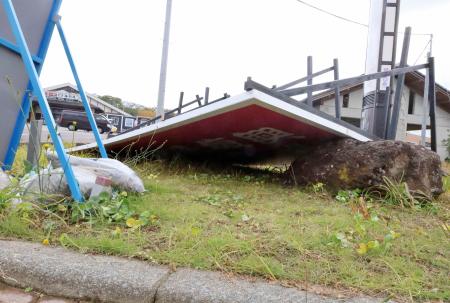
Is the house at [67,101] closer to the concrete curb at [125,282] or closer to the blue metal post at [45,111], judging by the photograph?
the blue metal post at [45,111]

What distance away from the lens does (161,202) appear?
8.73 ft

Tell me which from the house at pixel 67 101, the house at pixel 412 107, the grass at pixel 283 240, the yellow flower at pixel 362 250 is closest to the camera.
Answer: the grass at pixel 283 240

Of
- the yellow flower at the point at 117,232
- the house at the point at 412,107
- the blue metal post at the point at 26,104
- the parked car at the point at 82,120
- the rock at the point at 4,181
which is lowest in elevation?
the parked car at the point at 82,120

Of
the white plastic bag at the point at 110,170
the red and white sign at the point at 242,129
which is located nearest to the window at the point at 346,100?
the red and white sign at the point at 242,129

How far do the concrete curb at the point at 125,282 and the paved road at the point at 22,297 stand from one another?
2 centimetres

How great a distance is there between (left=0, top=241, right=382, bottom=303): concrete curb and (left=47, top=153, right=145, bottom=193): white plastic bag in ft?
3.42

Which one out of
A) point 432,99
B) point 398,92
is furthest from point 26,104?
point 432,99

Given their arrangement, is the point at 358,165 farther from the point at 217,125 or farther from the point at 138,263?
the point at 138,263

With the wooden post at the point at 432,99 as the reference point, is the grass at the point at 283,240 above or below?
below

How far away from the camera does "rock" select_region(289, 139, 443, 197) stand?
3.42 metres

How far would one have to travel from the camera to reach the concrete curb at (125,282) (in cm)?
137

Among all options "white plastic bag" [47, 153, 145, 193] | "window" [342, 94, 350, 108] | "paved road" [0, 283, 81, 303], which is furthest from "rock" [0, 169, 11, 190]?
"window" [342, 94, 350, 108]

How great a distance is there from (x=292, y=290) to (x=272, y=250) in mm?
385

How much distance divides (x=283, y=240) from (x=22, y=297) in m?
1.22
